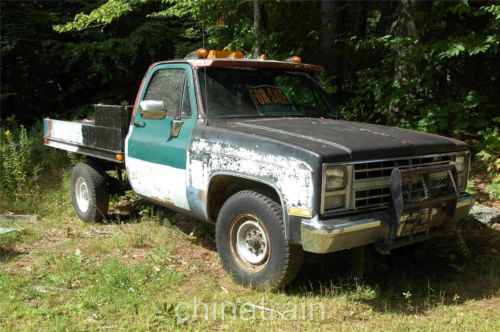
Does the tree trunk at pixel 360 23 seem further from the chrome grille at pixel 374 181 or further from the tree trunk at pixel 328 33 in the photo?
the chrome grille at pixel 374 181

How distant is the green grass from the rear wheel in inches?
18.8

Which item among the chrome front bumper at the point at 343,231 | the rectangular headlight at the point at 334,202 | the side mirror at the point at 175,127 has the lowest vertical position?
the chrome front bumper at the point at 343,231

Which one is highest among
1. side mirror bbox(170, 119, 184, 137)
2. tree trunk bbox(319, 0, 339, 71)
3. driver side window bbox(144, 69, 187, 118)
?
tree trunk bbox(319, 0, 339, 71)

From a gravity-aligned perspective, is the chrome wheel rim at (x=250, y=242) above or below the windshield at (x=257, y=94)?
below

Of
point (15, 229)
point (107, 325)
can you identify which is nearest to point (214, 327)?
point (107, 325)

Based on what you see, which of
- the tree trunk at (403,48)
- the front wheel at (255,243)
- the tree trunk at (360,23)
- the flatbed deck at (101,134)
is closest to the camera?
the front wheel at (255,243)

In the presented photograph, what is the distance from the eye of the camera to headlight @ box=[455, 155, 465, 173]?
4.82 metres

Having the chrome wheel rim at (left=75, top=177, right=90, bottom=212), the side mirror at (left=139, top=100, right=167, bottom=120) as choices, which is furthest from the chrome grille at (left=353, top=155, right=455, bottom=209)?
the chrome wheel rim at (left=75, top=177, right=90, bottom=212)

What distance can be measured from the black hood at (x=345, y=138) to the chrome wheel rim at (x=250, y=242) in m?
A: 0.75

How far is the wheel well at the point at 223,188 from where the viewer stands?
4.58 metres

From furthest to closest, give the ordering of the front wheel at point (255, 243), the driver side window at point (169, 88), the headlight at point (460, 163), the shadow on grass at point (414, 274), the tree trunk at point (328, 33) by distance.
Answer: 1. the tree trunk at point (328, 33)
2. the driver side window at point (169, 88)
3. the headlight at point (460, 163)
4. the shadow on grass at point (414, 274)
5. the front wheel at point (255, 243)

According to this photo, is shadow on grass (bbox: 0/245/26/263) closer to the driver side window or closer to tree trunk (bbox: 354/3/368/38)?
the driver side window

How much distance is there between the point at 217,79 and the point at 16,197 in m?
4.46

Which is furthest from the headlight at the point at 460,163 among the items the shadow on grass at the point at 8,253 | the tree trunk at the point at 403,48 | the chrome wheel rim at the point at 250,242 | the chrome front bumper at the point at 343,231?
the shadow on grass at the point at 8,253
